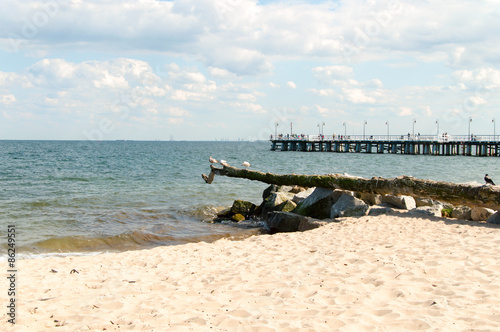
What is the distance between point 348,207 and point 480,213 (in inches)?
143

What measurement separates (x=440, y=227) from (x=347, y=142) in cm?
7196

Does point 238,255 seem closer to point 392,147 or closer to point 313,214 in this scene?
point 313,214

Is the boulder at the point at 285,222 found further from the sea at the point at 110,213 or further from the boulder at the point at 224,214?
the boulder at the point at 224,214

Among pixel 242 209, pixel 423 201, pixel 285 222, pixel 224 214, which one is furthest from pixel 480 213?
pixel 224 214

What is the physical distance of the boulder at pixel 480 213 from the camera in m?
10.7

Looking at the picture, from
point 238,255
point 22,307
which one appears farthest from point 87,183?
point 22,307

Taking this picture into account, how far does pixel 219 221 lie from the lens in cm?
1633

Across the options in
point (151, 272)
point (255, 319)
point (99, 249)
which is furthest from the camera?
point (99, 249)

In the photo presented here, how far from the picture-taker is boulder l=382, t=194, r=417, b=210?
41.5 ft

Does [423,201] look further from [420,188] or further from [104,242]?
[104,242]

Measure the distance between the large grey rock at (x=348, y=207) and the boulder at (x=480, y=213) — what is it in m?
2.94

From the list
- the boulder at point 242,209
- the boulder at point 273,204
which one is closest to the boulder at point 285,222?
the boulder at point 273,204

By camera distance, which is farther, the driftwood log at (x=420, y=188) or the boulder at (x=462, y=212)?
the boulder at (x=462, y=212)

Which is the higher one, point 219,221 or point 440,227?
point 440,227
